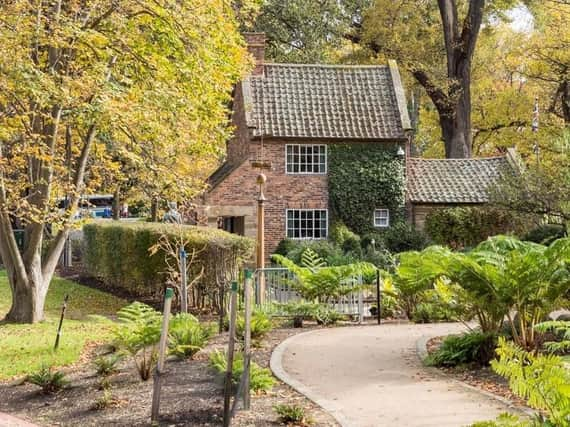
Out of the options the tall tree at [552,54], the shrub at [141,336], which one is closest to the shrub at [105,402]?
the shrub at [141,336]

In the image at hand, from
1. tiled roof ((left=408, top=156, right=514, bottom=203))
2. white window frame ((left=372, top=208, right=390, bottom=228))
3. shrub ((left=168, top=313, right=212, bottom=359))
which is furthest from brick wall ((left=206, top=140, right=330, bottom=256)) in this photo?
shrub ((left=168, top=313, right=212, bottom=359))

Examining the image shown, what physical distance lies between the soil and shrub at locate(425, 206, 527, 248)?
67.2 feet

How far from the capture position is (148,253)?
21.0 metres

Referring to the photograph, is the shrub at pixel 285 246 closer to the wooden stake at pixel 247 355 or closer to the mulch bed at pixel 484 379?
the mulch bed at pixel 484 379

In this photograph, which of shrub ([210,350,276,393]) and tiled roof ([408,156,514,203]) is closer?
shrub ([210,350,276,393])

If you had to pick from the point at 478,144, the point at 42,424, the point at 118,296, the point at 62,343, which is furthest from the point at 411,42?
the point at 42,424

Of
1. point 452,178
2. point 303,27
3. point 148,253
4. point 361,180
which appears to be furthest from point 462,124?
point 148,253

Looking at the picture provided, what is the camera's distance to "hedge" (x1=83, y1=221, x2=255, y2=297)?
19250mm

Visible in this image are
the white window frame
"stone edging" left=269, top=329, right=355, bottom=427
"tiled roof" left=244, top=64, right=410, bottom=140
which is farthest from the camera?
the white window frame

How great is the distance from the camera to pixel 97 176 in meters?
18.3

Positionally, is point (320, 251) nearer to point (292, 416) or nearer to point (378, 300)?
point (378, 300)

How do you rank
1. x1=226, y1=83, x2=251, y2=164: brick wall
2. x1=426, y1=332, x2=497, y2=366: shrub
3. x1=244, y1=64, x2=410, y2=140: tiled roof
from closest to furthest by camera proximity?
x1=426, y1=332, x2=497, y2=366: shrub → x1=244, y1=64, x2=410, y2=140: tiled roof → x1=226, y1=83, x2=251, y2=164: brick wall

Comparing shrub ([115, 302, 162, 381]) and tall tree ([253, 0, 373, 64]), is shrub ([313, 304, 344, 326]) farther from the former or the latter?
tall tree ([253, 0, 373, 64])

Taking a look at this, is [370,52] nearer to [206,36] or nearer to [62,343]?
[206,36]
